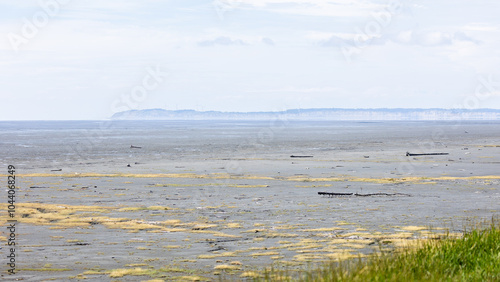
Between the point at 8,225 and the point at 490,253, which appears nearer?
the point at 490,253

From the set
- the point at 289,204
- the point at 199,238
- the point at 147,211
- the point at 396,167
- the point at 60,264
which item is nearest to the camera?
the point at 60,264

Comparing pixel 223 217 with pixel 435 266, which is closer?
pixel 435 266

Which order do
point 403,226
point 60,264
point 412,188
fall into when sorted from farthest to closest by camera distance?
point 412,188 → point 403,226 → point 60,264

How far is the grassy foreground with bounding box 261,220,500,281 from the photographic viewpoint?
387 inches

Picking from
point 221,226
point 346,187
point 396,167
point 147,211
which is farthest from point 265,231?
point 396,167

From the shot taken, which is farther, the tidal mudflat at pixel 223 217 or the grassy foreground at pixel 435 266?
the tidal mudflat at pixel 223 217

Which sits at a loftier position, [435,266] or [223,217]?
[223,217]

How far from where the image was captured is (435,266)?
10875mm

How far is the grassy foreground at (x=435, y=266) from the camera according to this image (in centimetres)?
984

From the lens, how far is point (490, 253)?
12.1 meters

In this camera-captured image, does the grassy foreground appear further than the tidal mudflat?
No

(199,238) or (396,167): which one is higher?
(396,167)

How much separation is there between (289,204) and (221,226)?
5960mm

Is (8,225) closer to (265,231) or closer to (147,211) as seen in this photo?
(147,211)
